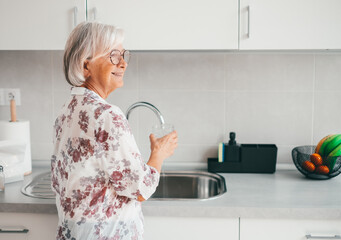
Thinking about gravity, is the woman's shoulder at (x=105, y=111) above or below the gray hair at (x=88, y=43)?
below

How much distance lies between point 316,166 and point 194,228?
694 millimetres

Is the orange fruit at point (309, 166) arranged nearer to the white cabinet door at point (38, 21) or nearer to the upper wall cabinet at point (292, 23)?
the upper wall cabinet at point (292, 23)

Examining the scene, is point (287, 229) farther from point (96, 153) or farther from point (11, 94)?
point (11, 94)

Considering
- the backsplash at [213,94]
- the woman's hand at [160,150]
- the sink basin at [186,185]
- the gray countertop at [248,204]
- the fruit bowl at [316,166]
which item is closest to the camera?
the woman's hand at [160,150]

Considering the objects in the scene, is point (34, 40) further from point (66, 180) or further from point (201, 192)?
point (201, 192)

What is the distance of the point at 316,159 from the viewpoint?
6.46ft

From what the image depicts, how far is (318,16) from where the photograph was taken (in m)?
1.81

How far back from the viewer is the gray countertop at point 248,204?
64.6 inches

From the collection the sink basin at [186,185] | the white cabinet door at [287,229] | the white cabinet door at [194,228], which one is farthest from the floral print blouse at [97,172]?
the sink basin at [186,185]

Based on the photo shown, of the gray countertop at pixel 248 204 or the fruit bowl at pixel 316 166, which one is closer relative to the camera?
the gray countertop at pixel 248 204

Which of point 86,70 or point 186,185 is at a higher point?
point 86,70

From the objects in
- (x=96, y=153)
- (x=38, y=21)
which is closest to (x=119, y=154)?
(x=96, y=153)

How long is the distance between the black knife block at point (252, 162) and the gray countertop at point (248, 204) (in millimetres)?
250

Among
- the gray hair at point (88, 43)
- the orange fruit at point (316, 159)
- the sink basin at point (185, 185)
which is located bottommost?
the sink basin at point (185, 185)
